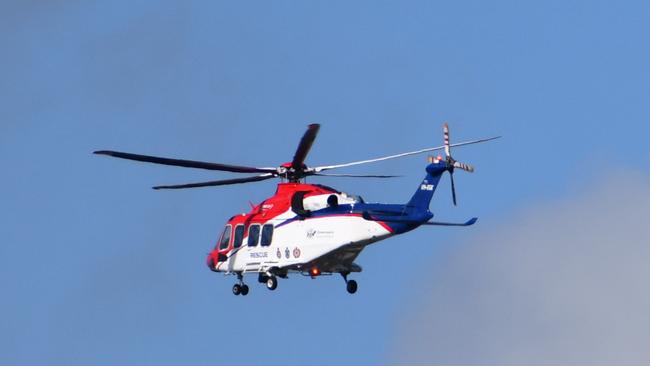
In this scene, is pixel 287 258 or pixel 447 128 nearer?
pixel 447 128

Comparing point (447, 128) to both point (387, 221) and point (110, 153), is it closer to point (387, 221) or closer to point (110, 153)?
point (387, 221)

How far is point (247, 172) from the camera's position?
94875 mm

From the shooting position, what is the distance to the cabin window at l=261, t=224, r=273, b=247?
9481 centimetres

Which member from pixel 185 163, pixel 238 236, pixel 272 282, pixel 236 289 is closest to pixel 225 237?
pixel 238 236

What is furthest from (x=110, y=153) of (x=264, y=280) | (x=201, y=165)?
(x=264, y=280)

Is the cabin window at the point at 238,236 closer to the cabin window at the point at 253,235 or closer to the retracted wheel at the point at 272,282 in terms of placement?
the cabin window at the point at 253,235

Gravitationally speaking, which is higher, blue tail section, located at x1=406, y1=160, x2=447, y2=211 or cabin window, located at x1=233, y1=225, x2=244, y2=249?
cabin window, located at x1=233, y1=225, x2=244, y2=249

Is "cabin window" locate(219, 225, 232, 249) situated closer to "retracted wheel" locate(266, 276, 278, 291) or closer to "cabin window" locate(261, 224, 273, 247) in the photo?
"cabin window" locate(261, 224, 273, 247)

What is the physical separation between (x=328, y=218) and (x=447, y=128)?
8.04 metres

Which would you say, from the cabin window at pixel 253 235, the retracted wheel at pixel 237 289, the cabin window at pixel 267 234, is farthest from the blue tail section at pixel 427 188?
the retracted wheel at pixel 237 289

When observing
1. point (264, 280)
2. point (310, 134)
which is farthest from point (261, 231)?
point (310, 134)

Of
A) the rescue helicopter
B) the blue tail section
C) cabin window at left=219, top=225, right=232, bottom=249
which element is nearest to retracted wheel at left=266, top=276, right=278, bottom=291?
the rescue helicopter

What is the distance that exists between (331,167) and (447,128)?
9.94 meters

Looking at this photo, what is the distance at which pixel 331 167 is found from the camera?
311 ft
